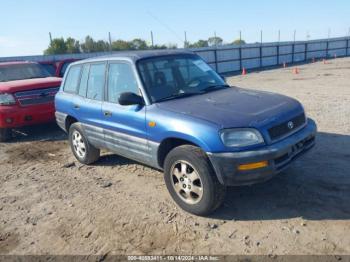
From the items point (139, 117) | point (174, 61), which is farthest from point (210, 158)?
point (174, 61)

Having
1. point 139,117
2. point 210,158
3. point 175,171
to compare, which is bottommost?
point 175,171

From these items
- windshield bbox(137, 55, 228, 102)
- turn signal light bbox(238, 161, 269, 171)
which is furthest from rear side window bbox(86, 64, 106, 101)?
turn signal light bbox(238, 161, 269, 171)

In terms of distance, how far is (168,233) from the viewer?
377 cm

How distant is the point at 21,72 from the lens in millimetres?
9430

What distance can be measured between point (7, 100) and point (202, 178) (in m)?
6.00

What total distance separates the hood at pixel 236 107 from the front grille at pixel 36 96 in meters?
4.89

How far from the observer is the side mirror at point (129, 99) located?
4297mm

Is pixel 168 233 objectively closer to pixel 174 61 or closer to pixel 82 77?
pixel 174 61

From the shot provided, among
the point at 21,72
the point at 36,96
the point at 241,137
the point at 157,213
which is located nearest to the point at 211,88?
the point at 241,137

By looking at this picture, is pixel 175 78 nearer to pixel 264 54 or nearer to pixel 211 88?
pixel 211 88

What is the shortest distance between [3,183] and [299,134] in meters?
4.75

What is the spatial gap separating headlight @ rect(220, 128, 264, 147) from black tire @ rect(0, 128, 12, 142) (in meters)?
6.45

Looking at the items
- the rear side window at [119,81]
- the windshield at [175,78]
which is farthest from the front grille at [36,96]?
the windshield at [175,78]

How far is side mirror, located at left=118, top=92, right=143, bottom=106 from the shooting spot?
4.30 m
